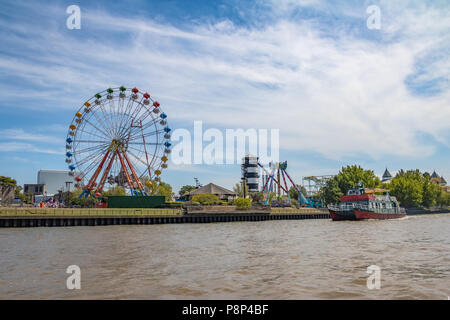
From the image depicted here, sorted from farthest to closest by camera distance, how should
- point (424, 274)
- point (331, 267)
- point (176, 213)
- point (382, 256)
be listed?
point (176, 213)
point (382, 256)
point (331, 267)
point (424, 274)

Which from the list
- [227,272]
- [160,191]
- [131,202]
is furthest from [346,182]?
[227,272]

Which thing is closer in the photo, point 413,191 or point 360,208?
point 360,208

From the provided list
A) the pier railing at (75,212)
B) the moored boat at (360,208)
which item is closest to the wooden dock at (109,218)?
the pier railing at (75,212)

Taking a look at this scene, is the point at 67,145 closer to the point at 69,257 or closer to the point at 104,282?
the point at 69,257

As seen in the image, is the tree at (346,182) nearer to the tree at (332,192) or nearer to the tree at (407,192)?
the tree at (332,192)

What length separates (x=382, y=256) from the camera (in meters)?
20.7

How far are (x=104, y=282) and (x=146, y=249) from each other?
10.4 metres

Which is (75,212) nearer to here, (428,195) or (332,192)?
(332,192)

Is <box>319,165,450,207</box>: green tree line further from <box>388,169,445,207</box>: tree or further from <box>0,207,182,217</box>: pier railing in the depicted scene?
<box>0,207,182,217</box>: pier railing

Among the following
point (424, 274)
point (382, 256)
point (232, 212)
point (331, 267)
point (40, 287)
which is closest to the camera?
point (40, 287)

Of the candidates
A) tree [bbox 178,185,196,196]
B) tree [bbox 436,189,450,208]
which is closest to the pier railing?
tree [bbox 178,185,196,196]

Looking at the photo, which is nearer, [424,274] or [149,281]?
[149,281]

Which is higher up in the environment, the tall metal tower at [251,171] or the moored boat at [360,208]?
the tall metal tower at [251,171]
